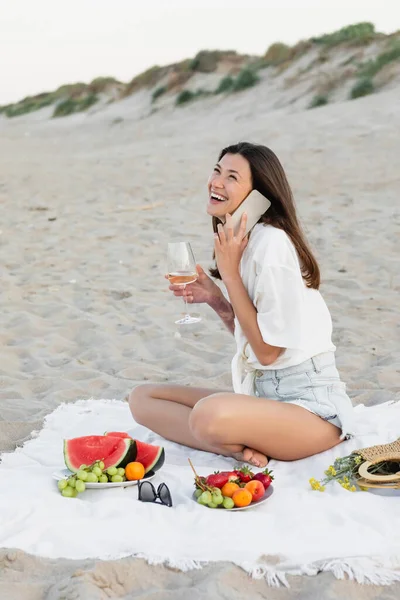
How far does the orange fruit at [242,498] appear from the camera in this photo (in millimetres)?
3416

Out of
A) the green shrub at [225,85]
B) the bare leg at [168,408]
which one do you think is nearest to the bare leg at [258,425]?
the bare leg at [168,408]

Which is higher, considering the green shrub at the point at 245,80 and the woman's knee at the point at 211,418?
the green shrub at the point at 245,80

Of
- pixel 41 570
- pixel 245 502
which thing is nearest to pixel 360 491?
pixel 245 502

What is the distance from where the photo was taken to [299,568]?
9.83 feet

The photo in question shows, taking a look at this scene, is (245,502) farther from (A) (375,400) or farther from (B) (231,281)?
(A) (375,400)

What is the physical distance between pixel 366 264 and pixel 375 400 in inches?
132

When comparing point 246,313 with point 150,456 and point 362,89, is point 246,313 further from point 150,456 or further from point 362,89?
point 362,89

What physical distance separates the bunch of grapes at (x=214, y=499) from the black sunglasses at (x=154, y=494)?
137 millimetres

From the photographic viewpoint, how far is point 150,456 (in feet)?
12.8

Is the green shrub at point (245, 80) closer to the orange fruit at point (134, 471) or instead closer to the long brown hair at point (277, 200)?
the long brown hair at point (277, 200)

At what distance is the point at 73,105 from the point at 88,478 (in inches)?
1364

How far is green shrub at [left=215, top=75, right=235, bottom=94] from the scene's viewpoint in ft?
85.8

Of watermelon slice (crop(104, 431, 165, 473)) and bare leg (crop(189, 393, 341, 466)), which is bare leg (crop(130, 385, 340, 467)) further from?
watermelon slice (crop(104, 431, 165, 473))

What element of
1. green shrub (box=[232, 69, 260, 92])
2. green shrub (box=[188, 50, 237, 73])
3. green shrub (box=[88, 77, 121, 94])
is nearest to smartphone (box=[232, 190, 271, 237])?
green shrub (box=[232, 69, 260, 92])
